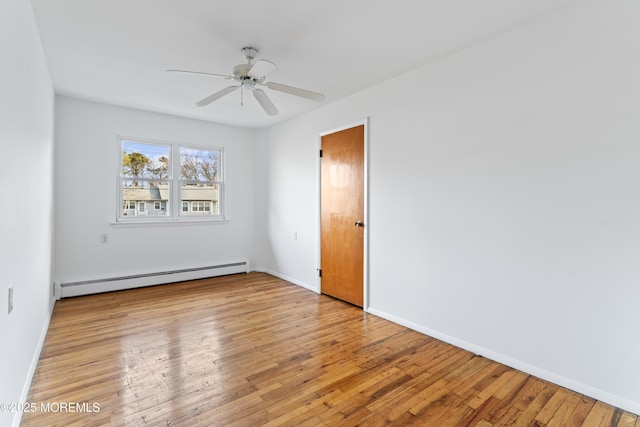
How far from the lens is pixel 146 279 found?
179 inches

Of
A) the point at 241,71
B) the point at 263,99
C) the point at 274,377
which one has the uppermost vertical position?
the point at 241,71

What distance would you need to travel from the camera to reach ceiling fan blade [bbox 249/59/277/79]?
2295mm

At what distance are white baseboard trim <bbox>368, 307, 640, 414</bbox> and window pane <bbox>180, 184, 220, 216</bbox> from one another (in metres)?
3.62

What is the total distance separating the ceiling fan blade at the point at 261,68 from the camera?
229 centimetres

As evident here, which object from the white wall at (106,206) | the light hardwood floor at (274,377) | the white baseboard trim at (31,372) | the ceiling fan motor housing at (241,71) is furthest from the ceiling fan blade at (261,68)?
the white wall at (106,206)

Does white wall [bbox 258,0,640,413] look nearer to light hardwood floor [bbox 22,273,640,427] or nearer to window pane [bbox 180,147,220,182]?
light hardwood floor [bbox 22,273,640,427]

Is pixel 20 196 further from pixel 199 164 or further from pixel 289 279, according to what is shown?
pixel 289 279

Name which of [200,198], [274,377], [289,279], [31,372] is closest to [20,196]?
[31,372]

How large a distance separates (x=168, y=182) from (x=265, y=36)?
3.19 meters

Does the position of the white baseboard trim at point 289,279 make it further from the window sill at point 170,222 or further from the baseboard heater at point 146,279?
the window sill at point 170,222

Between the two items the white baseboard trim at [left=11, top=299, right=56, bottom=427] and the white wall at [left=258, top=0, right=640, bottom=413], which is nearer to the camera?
the white baseboard trim at [left=11, top=299, right=56, bottom=427]

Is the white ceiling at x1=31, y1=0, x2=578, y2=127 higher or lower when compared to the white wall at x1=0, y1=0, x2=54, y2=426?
higher

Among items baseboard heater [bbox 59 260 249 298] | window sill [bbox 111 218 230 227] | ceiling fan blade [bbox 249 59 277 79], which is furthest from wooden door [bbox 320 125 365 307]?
window sill [bbox 111 218 230 227]

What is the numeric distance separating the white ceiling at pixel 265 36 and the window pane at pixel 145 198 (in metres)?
1.50
